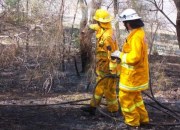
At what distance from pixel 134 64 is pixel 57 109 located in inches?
81.8

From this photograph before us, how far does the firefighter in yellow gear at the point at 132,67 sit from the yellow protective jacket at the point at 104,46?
63 cm

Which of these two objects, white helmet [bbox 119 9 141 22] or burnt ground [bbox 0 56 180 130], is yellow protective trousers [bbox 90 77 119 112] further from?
white helmet [bbox 119 9 141 22]

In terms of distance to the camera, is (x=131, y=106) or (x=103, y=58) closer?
(x=131, y=106)

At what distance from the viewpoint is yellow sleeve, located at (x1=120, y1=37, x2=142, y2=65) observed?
541cm

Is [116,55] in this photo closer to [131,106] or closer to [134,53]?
[134,53]

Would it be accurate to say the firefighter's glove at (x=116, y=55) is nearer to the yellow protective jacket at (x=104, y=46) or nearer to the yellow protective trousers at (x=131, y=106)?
the yellow protective jacket at (x=104, y=46)

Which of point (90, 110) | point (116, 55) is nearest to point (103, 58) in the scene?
point (116, 55)

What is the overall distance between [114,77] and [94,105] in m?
0.68

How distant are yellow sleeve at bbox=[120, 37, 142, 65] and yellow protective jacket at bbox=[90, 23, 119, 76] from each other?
2.59ft

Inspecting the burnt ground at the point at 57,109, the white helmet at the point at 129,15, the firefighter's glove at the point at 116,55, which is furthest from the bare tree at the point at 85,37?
the white helmet at the point at 129,15

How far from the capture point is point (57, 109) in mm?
6910

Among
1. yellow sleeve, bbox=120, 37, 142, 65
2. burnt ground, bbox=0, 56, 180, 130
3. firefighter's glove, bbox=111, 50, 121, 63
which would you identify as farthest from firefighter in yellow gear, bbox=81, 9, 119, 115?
yellow sleeve, bbox=120, 37, 142, 65

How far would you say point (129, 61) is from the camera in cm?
545

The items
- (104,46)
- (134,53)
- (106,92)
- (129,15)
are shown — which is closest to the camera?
(134,53)
